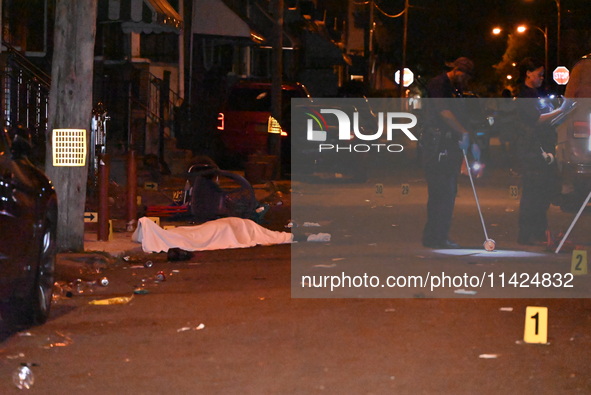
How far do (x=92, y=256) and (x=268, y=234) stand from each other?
2.70m

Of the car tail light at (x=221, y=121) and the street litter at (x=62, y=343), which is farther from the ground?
the car tail light at (x=221, y=121)

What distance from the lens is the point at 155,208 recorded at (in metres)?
14.4

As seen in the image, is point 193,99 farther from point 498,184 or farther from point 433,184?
point 433,184

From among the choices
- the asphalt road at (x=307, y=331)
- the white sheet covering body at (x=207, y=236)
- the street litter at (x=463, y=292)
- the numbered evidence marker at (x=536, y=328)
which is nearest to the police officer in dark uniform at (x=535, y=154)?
the asphalt road at (x=307, y=331)

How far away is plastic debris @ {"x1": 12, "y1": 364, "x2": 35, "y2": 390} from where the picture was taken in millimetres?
5871

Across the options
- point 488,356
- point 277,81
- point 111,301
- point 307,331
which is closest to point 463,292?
point 307,331

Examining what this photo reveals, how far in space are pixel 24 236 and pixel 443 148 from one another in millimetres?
5811

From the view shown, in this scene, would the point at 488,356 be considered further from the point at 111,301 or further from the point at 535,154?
the point at 535,154

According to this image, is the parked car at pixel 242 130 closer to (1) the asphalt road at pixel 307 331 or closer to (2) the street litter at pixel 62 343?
(1) the asphalt road at pixel 307 331

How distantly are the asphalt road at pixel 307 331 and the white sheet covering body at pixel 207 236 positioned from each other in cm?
24

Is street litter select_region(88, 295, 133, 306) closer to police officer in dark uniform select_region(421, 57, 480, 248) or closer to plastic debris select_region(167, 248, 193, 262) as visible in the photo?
plastic debris select_region(167, 248, 193, 262)

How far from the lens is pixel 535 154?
12219 millimetres

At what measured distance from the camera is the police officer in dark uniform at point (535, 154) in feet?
39.7

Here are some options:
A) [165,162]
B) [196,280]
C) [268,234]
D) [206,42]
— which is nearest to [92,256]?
[196,280]
